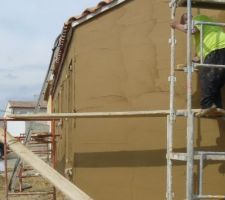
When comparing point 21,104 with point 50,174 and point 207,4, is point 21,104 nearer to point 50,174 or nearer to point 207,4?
point 50,174

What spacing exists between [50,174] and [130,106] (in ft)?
5.72

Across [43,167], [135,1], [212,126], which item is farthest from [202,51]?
[43,167]

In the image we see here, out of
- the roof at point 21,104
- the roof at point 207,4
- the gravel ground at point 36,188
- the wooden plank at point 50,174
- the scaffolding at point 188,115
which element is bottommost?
the gravel ground at point 36,188

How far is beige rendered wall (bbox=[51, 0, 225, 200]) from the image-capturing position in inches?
306

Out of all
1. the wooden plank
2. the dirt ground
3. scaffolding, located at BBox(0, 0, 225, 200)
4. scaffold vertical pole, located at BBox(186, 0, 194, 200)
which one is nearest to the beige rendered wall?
scaffolding, located at BBox(0, 0, 225, 200)

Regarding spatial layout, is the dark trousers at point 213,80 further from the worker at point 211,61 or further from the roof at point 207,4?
the roof at point 207,4

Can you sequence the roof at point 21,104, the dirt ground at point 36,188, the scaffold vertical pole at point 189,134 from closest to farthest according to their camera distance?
the scaffold vertical pole at point 189,134, the dirt ground at point 36,188, the roof at point 21,104

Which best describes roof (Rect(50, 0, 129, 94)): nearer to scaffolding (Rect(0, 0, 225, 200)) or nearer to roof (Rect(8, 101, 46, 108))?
scaffolding (Rect(0, 0, 225, 200))

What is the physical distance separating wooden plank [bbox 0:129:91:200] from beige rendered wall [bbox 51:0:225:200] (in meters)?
1.02

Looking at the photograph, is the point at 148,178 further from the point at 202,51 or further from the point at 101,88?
the point at 202,51

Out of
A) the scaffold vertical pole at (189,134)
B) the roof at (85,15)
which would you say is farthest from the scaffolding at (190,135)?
the roof at (85,15)

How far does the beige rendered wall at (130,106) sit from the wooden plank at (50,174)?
3.33 ft

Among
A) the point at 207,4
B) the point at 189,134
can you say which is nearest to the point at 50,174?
the point at 189,134

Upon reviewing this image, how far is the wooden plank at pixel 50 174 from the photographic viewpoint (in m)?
6.77
